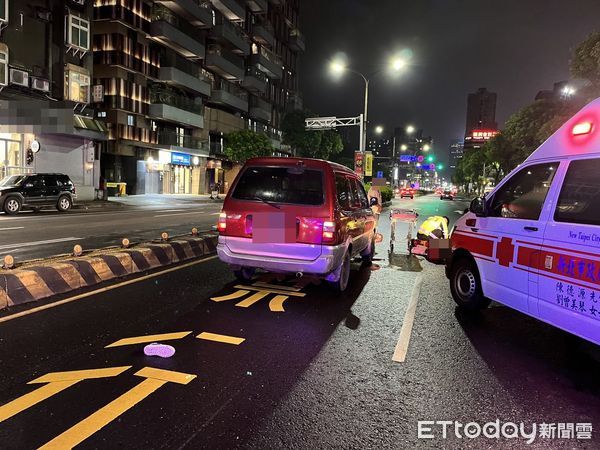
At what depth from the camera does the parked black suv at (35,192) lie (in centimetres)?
1878

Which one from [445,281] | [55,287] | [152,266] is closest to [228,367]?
[55,287]

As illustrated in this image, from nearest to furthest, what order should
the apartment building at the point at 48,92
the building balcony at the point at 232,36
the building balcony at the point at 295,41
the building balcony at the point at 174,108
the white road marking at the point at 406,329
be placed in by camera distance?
the white road marking at the point at 406,329 → the apartment building at the point at 48,92 → the building balcony at the point at 174,108 → the building balcony at the point at 232,36 → the building balcony at the point at 295,41

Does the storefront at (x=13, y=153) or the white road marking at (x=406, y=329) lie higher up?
the storefront at (x=13, y=153)

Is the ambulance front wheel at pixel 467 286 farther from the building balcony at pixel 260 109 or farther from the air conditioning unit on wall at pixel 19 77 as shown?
the building balcony at pixel 260 109

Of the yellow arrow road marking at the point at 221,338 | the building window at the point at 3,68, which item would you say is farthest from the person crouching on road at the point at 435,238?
the building window at the point at 3,68

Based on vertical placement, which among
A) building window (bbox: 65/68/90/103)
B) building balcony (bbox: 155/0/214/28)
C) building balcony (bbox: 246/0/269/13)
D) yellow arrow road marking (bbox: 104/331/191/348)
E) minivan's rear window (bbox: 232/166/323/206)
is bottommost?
yellow arrow road marking (bbox: 104/331/191/348)

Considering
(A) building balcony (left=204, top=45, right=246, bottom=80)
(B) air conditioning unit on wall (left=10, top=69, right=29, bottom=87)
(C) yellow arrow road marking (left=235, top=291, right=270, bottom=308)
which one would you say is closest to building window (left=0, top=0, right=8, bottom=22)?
(B) air conditioning unit on wall (left=10, top=69, right=29, bottom=87)

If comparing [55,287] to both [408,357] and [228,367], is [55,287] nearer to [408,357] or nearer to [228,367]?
[228,367]

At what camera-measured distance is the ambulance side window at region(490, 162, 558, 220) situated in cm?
484

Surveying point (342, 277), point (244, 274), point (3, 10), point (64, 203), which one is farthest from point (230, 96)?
point (342, 277)

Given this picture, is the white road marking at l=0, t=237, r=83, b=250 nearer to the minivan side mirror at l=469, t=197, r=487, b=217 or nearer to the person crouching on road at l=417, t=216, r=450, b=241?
the person crouching on road at l=417, t=216, r=450, b=241

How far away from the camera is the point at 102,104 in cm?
3600

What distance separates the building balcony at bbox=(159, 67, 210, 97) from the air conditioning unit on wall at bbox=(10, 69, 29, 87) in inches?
664

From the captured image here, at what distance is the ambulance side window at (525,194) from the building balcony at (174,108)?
37446 millimetres
